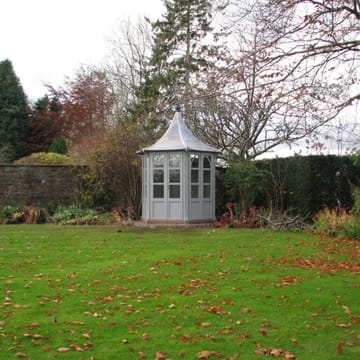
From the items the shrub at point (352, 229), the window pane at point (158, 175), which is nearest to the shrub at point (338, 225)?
the shrub at point (352, 229)

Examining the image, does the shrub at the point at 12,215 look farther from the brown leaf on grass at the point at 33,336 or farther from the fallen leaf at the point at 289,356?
the fallen leaf at the point at 289,356

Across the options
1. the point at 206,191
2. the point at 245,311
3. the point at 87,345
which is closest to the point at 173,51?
the point at 206,191

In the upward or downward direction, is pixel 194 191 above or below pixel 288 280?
above

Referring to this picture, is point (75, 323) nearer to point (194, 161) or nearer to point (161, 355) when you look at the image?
point (161, 355)

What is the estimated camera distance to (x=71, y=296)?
606 cm

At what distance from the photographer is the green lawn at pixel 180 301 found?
442cm

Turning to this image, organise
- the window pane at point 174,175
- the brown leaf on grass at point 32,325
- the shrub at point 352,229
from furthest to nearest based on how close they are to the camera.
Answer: the window pane at point 174,175 < the shrub at point 352,229 < the brown leaf on grass at point 32,325

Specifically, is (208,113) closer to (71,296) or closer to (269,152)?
(269,152)

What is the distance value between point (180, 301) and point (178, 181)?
29.6 ft

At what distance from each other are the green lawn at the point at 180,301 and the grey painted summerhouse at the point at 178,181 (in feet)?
14.2

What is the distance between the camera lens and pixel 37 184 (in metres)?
18.1

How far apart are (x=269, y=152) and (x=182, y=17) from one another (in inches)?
316

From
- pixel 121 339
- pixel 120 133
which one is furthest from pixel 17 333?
pixel 120 133

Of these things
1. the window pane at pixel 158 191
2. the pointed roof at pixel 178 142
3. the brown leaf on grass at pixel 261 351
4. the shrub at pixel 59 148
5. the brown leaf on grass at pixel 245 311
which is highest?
the shrub at pixel 59 148
